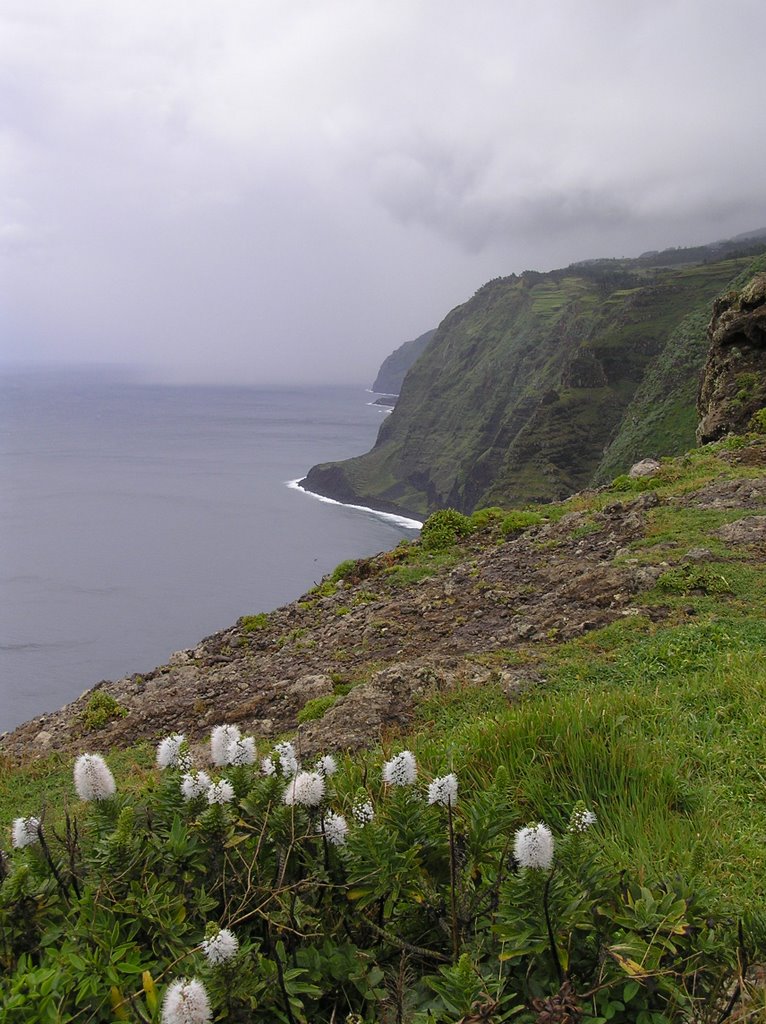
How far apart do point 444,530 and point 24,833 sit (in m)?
12.3

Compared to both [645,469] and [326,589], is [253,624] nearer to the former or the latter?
[326,589]

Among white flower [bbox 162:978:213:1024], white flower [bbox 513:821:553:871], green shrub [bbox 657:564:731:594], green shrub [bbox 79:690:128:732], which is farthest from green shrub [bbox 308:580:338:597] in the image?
white flower [bbox 162:978:213:1024]

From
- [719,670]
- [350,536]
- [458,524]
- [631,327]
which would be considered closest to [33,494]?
[350,536]

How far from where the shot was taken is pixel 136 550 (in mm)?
84000

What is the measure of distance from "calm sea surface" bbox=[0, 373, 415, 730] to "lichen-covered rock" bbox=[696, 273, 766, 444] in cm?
3458

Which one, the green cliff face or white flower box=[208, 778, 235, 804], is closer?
white flower box=[208, 778, 235, 804]

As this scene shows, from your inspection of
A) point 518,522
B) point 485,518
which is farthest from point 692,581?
point 485,518

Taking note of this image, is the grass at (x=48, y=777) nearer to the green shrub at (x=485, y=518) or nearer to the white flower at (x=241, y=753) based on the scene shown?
the white flower at (x=241, y=753)

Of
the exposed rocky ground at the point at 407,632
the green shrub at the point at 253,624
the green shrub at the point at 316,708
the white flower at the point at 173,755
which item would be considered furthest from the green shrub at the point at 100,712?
the white flower at the point at 173,755

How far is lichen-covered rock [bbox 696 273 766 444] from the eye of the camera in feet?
67.1

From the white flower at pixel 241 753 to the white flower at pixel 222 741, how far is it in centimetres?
4

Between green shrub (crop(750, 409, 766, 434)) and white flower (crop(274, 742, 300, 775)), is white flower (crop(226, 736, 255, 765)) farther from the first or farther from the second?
green shrub (crop(750, 409, 766, 434))

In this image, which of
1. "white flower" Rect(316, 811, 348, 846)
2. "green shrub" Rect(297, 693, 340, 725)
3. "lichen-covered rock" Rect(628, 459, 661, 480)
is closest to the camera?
"white flower" Rect(316, 811, 348, 846)

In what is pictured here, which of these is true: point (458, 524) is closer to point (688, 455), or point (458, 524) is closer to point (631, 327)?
point (688, 455)
